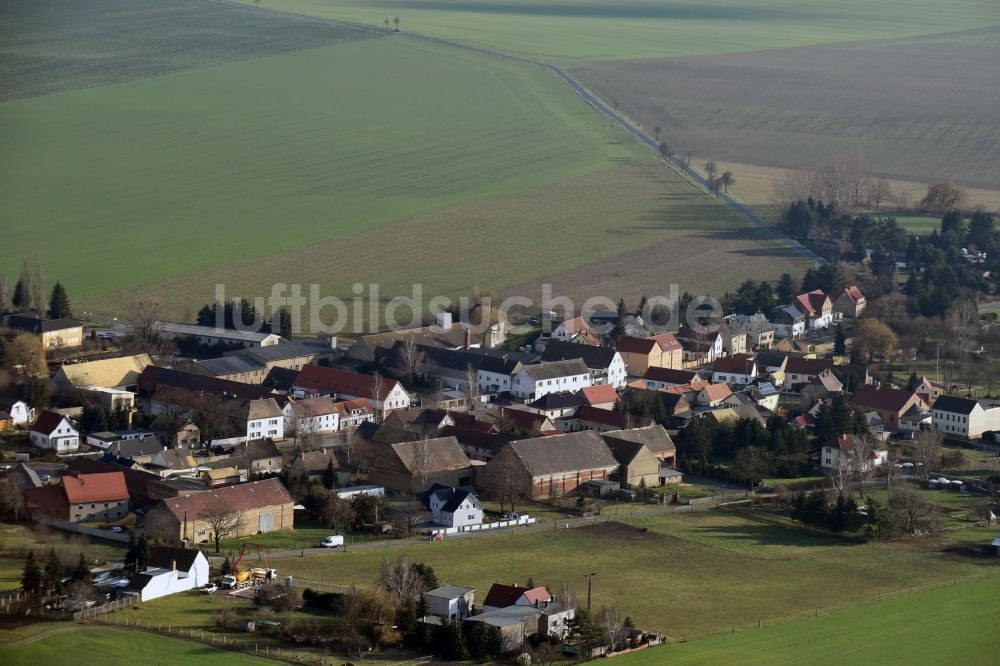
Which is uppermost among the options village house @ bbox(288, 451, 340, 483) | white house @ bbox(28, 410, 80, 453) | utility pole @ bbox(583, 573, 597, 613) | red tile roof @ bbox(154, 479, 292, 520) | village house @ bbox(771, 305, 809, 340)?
village house @ bbox(771, 305, 809, 340)

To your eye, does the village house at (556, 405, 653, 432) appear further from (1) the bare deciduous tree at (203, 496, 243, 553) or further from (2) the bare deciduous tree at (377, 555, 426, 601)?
(2) the bare deciduous tree at (377, 555, 426, 601)

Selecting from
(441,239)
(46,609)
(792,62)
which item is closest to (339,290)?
(441,239)

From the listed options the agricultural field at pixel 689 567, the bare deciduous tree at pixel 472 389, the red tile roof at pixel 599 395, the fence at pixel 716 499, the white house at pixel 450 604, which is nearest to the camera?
the white house at pixel 450 604

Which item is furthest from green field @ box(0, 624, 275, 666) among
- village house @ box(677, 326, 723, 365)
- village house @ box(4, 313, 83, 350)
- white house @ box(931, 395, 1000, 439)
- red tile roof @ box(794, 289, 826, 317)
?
red tile roof @ box(794, 289, 826, 317)

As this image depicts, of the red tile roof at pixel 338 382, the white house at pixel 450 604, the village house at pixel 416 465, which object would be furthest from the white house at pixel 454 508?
the red tile roof at pixel 338 382

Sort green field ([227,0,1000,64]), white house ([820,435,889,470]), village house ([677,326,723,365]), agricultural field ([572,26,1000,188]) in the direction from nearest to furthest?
white house ([820,435,889,470])
village house ([677,326,723,365])
agricultural field ([572,26,1000,188])
green field ([227,0,1000,64])

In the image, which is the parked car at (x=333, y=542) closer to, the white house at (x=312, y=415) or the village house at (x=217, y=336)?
the white house at (x=312, y=415)

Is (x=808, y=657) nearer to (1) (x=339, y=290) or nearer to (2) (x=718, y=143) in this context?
(1) (x=339, y=290)
